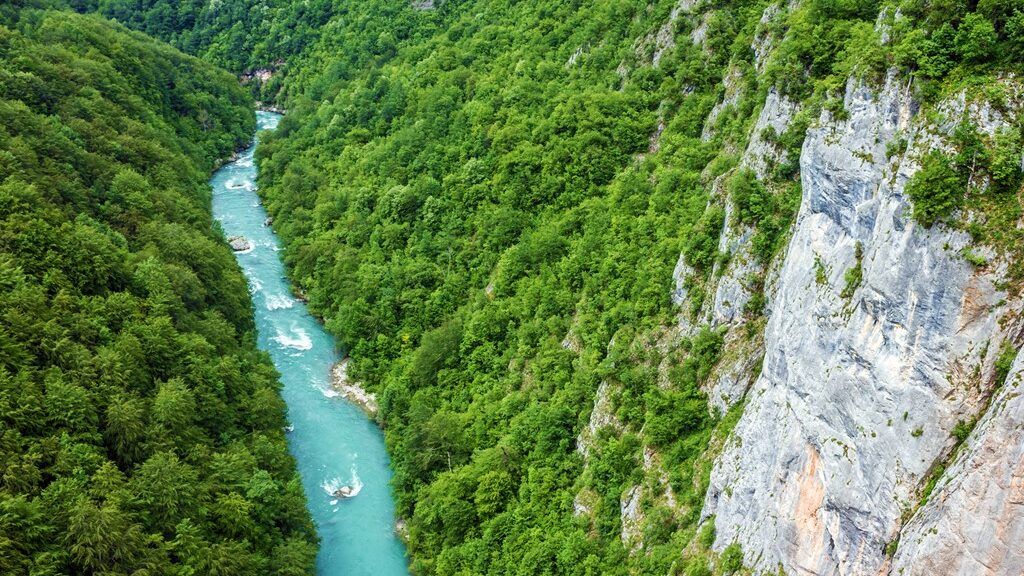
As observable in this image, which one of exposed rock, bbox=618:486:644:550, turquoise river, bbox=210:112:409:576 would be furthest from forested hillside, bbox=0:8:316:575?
exposed rock, bbox=618:486:644:550

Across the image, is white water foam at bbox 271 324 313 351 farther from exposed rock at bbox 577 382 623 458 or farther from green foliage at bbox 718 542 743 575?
green foliage at bbox 718 542 743 575

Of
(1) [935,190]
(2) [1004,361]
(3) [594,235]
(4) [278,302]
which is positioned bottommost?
(4) [278,302]

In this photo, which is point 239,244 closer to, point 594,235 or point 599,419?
point 594,235

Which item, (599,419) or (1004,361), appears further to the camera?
(599,419)

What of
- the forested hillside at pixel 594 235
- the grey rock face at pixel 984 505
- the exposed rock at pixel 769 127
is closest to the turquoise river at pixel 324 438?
the forested hillside at pixel 594 235

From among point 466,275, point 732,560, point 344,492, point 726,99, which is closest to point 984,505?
point 732,560

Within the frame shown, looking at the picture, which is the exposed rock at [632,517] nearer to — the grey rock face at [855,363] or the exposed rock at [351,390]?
the grey rock face at [855,363]

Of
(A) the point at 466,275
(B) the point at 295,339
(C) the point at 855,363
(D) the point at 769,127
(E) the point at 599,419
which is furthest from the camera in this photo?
(B) the point at 295,339
